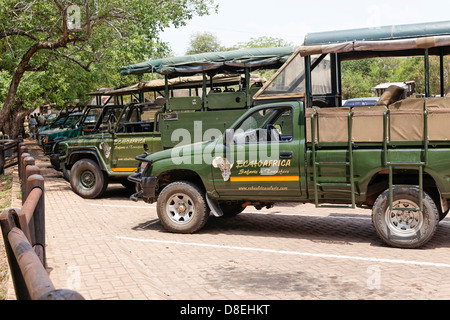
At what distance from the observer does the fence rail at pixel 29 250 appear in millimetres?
2811

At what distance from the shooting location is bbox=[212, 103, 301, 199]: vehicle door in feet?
27.9

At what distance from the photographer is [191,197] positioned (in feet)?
30.0

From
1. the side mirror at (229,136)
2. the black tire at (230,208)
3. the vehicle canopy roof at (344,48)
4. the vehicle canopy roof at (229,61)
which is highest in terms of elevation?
the vehicle canopy roof at (229,61)

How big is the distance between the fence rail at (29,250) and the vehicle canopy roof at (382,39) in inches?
177

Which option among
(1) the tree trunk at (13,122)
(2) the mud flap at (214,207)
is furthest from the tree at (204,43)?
(2) the mud flap at (214,207)

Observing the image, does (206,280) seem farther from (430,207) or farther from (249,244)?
(430,207)

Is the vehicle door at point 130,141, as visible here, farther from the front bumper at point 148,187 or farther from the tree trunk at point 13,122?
the tree trunk at point 13,122

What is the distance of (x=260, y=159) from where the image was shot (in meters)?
8.67

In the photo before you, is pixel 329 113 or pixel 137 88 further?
pixel 137 88

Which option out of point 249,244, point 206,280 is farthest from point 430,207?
point 206,280

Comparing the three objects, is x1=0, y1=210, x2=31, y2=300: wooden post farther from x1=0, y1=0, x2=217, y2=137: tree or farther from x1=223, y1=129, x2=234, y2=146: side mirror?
x1=0, y1=0, x2=217, y2=137: tree

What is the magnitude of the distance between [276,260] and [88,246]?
2.60 metres

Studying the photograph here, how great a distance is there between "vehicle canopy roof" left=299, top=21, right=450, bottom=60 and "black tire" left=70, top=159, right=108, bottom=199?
6.37 meters
